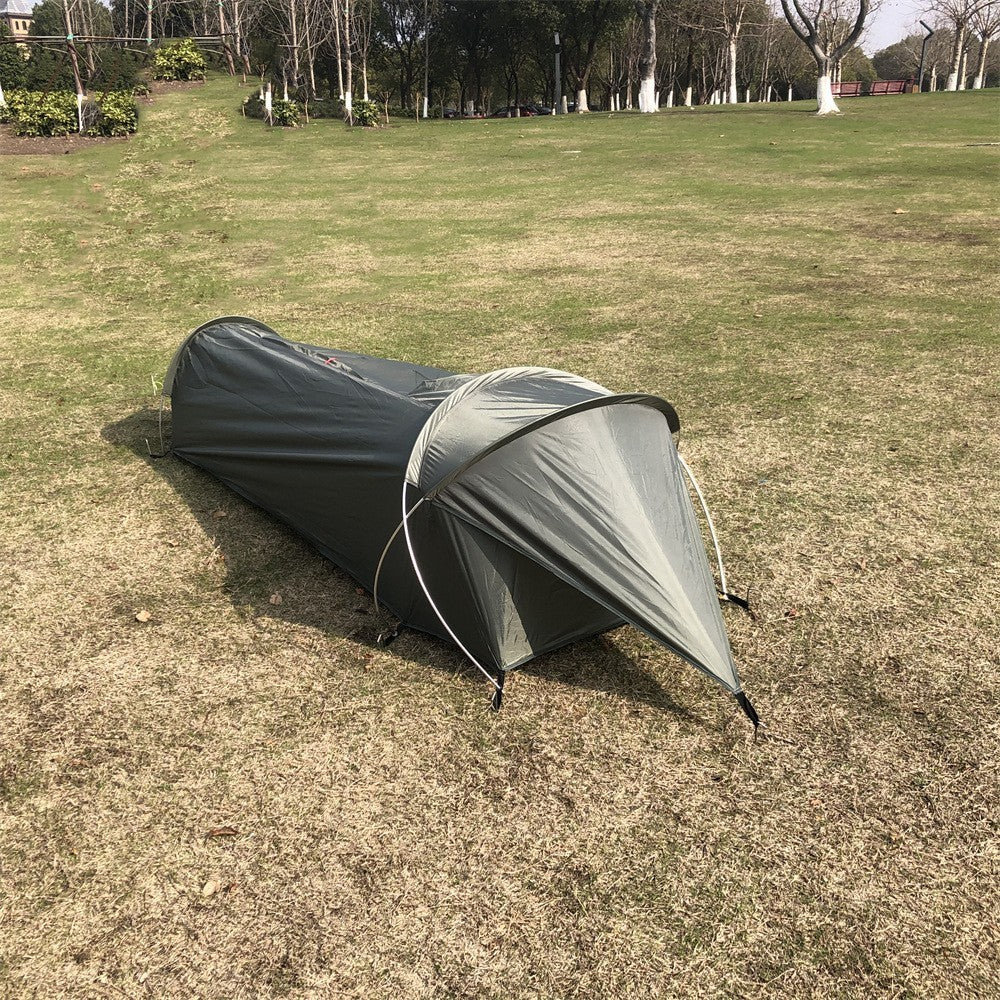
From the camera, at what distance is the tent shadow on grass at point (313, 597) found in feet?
18.6

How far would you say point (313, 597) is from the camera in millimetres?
6598

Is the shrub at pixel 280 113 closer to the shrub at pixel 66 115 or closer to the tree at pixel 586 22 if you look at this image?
the shrub at pixel 66 115

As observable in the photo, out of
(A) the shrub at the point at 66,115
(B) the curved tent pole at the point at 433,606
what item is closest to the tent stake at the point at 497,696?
(B) the curved tent pole at the point at 433,606

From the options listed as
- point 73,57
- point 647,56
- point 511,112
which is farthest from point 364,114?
point 511,112

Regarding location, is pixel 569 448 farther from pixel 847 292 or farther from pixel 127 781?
pixel 847 292

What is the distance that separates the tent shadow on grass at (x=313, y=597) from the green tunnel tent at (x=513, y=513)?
0.14 meters

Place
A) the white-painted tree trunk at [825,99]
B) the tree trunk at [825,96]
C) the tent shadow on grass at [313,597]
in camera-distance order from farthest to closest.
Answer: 1. the white-painted tree trunk at [825,99]
2. the tree trunk at [825,96]
3. the tent shadow on grass at [313,597]

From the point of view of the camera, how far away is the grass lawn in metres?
4.03

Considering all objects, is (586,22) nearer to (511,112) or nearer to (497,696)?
(511,112)

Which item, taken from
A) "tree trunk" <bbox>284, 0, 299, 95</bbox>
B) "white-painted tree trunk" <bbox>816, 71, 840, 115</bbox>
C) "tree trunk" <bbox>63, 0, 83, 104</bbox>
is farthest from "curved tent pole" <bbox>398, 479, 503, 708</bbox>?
"white-painted tree trunk" <bbox>816, 71, 840, 115</bbox>

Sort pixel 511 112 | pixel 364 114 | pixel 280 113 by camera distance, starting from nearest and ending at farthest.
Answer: pixel 280 113, pixel 364 114, pixel 511 112

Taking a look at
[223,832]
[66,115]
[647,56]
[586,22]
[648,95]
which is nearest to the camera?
[223,832]

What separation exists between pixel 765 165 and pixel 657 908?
22.0 metres

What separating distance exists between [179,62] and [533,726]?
1520 inches
